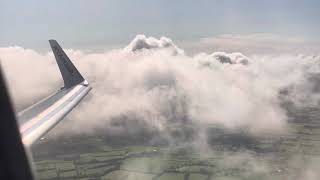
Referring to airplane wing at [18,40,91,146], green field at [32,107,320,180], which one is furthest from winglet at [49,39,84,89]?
green field at [32,107,320,180]

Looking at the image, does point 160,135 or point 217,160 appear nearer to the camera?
point 217,160

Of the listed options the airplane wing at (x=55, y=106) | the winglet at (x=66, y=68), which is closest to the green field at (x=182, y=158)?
the winglet at (x=66, y=68)

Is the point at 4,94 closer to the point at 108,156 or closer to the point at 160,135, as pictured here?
the point at 108,156

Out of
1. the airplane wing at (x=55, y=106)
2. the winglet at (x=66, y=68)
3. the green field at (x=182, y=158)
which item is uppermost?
the winglet at (x=66, y=68)

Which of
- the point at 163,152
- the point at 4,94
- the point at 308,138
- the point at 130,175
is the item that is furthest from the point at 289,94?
the point at 4,94

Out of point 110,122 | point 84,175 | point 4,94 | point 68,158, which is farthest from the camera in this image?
point 110,122

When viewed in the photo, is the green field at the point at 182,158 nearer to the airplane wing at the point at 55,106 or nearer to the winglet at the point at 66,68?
the winglet at the point at 66,68

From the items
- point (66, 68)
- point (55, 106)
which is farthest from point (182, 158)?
point (55, 106)

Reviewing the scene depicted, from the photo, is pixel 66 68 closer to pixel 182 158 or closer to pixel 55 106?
pixel 55 106

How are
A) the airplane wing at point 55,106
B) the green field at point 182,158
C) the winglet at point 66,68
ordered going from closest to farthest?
the airplane wing at point 55,106
the winglet at point 66,68
the green field at point 182,158
